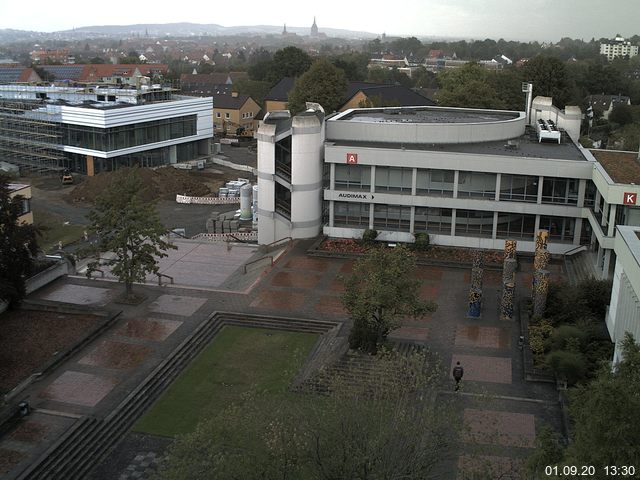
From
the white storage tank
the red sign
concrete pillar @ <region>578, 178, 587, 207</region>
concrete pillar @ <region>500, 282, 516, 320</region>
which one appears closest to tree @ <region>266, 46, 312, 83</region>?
the white storage tank

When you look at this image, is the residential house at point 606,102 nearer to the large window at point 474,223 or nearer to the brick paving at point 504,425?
the large window at point 474,223

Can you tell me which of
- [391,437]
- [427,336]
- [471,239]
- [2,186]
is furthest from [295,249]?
[391,437]

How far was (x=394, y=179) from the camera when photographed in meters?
43.4

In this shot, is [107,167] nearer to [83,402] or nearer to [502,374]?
[83,402]

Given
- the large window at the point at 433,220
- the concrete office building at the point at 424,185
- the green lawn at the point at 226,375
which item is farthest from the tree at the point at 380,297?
the large window at the point at 433,220

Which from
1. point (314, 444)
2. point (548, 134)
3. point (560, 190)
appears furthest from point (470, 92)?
point (314, 444)

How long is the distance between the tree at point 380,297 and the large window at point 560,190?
16.1 meters

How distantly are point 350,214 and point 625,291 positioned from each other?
21995 mm

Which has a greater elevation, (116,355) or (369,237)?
(369,237)

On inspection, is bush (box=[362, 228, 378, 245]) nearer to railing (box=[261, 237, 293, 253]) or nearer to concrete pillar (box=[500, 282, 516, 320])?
railing (box=[261, 237, 293, 253])

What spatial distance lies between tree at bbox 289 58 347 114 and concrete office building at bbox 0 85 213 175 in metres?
10.2

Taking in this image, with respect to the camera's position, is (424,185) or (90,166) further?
(90,166)

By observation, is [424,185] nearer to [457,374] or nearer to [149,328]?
[457,374]

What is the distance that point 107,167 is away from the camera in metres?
67.8
